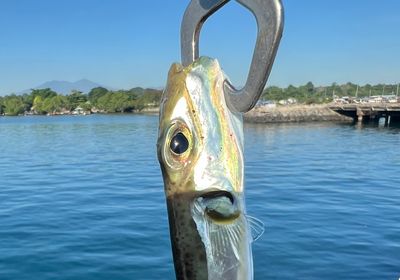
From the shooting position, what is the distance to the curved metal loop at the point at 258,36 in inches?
94.0

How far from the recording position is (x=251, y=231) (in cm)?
283

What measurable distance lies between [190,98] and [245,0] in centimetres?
57

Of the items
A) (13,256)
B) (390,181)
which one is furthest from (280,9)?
(390,181)

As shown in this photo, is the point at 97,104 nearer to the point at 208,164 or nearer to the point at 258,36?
the point at 208,164

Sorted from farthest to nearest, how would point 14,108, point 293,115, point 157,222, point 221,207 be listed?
point 14,108, point 293,115, point 157,222, point 221,207

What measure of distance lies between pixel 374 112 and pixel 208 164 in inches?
3167

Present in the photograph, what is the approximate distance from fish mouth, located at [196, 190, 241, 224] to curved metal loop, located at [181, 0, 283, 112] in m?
0.45

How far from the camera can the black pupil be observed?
2.76 m

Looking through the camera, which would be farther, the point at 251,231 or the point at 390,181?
the point at 390,181

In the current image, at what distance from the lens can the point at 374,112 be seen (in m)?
78.7

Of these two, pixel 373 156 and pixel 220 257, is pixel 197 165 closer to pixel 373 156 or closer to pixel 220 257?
pixel 220 257

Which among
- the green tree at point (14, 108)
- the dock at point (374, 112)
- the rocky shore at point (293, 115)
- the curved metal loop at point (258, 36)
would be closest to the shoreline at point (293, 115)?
the rocky shore at point (293, 115)

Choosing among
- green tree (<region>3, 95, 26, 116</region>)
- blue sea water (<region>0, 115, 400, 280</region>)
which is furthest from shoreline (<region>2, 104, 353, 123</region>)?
green tree (<region>3, 95, 26, 116</region>)

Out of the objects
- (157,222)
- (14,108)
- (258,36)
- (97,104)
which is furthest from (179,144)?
(14,108)
